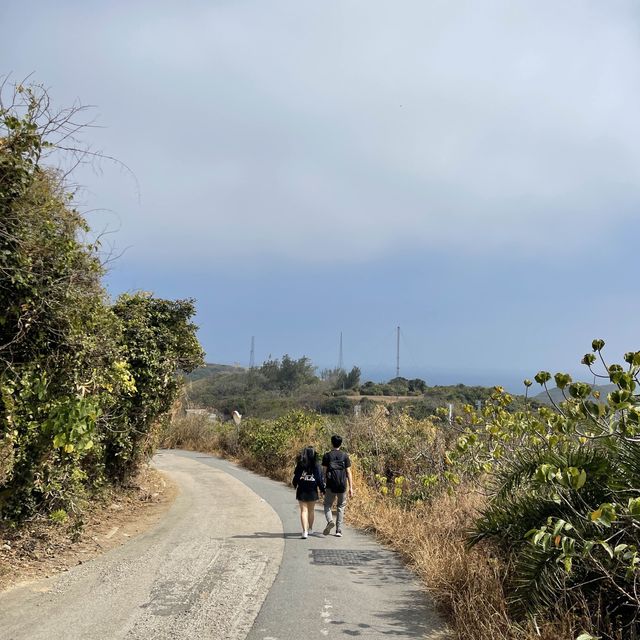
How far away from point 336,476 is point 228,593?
4054mm

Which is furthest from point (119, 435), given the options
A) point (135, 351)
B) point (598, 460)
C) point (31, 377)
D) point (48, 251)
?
point (598, 460)

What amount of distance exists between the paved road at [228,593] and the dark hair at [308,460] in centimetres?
119

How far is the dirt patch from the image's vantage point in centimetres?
717

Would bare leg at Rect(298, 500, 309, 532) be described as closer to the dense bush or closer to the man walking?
the man walking

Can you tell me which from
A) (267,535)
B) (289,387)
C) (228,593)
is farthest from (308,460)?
(289,387)

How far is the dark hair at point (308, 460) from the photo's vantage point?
9891 mm

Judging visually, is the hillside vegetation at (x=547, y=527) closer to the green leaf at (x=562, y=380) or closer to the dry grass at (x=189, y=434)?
the green leaf at (x=562, y=380)

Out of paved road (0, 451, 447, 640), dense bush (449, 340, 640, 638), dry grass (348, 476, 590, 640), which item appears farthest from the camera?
paved road (0, 451, 447, 640)

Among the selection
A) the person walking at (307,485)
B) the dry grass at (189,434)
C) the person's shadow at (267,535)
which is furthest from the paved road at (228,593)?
the dry grass at (189,434)

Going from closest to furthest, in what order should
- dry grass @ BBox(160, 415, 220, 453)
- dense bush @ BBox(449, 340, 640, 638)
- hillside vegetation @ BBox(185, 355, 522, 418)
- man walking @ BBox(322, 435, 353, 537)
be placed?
dense bush @ BBox(449, 340, 640, 638) < man walking @ BBox(322, 435, 353, 537) < dry grass @ BBox(160, 415, 220, 453) < hillside vegetation @ BBox(185, 355, 522, 418)

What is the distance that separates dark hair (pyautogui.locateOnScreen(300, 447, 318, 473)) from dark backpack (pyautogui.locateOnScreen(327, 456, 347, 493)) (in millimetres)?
401

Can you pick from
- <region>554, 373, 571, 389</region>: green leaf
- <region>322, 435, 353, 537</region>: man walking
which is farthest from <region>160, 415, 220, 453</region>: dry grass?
<region>554, 373, 571, 389</region>: green leaf

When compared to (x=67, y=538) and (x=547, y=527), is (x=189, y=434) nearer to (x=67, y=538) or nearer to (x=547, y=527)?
(x=67, y=538)

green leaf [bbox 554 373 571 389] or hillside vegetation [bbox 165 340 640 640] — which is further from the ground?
green leaf [bbox 554 373 571 389]
